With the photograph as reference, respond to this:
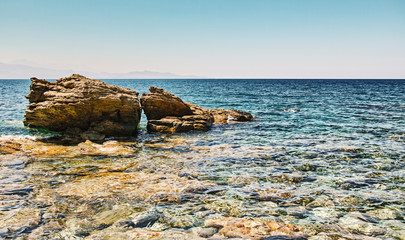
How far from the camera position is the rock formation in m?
18.9

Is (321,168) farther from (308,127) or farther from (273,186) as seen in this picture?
(308,127)

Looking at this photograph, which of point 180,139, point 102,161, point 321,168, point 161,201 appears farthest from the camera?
point 180,139

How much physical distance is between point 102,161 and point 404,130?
19399 millimetres

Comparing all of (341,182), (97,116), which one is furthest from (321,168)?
(97,116)

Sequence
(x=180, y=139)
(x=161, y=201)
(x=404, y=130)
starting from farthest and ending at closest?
(x=404, y=130) → (x=180, y=139) → (x=161, y=201)

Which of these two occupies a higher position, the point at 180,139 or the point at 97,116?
the point at 97,116

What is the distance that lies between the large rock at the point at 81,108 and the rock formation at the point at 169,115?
Answer: 7.13 ft

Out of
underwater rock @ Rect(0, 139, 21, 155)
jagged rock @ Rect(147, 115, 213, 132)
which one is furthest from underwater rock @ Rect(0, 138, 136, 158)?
jagged rock @ Rect(147, 115, 213, 132)

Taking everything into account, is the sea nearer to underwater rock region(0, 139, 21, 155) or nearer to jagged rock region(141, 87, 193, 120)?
underwater rock region(0, 139, 21, 155)

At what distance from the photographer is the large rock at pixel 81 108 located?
15852 millimetres

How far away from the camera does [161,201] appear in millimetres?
7145

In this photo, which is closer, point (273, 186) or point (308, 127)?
point (273, 186)

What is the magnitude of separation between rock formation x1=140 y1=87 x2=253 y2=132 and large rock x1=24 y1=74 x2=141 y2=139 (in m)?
2.17

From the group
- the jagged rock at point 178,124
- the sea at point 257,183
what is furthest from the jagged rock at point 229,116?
the sea at point 257,183
